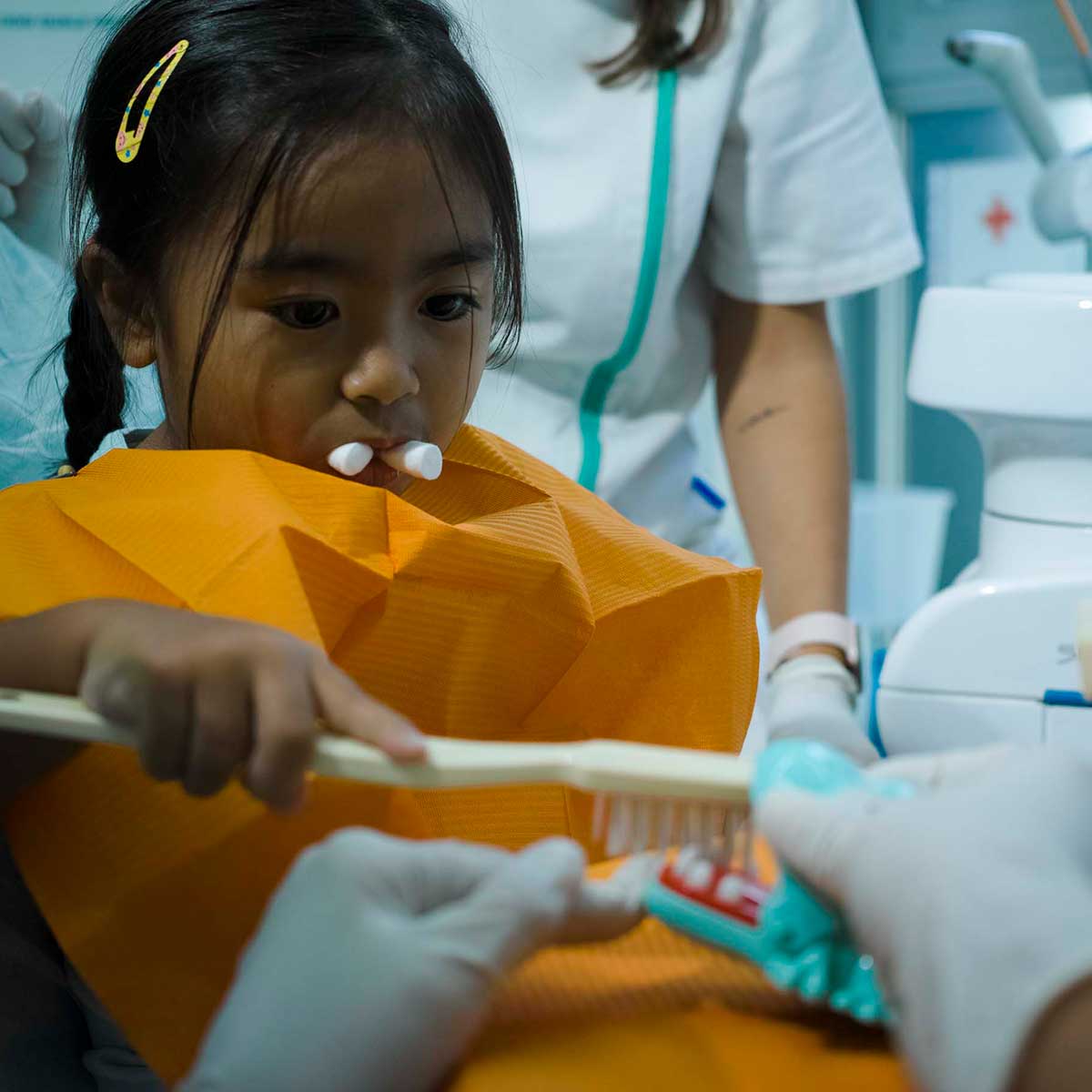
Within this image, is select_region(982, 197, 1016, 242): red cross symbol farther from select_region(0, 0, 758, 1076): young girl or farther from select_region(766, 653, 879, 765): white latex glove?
select_region(0, 0, 758, 1076): young girl

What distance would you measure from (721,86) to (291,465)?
509mm

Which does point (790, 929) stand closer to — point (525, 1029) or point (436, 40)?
point (525, 1029)

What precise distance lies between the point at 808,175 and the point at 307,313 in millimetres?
508

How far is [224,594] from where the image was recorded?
48 centimetres

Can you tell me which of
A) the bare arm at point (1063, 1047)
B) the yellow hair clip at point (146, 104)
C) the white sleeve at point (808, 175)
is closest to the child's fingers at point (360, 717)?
the bare arm at point (1063, 1047)

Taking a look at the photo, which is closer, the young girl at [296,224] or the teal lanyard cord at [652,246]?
the young girl at [296,224]

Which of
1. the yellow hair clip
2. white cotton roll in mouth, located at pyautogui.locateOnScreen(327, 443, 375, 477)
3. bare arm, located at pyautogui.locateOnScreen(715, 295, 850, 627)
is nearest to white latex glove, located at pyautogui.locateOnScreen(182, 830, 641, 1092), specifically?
white cotton roll in mouth, located at pyautogui.locateOnScreen(327, 443, 375, 477)

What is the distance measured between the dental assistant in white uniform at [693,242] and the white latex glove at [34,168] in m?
0.28

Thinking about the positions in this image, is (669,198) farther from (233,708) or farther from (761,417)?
(233,708)

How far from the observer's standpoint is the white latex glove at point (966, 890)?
0.29 m

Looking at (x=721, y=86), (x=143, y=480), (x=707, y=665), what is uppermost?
(x=721, y=86)

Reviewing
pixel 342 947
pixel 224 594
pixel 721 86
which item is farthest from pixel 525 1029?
pixel 721 86

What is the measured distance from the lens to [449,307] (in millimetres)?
628

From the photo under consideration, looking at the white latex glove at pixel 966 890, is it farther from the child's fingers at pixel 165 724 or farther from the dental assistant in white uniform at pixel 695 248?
the dental assistant in white uniform at pixel 695 248
